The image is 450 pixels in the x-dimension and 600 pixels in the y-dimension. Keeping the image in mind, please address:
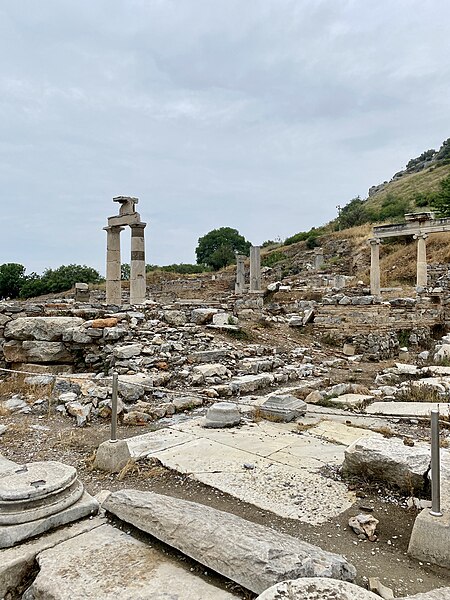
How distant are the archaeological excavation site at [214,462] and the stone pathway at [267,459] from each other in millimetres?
21

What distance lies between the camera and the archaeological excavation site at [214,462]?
2.34 meters

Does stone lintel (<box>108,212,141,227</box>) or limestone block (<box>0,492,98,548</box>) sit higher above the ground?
stone lintel (<box>108,212,141,227</box>)

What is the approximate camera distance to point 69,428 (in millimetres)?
5668

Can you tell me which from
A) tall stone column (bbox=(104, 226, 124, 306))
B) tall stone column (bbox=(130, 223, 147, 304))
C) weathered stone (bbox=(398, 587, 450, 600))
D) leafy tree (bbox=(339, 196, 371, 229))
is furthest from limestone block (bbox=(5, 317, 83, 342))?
leafy tree (bbox=(339, 196, 371, 229))

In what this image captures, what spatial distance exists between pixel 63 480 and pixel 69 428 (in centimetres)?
276

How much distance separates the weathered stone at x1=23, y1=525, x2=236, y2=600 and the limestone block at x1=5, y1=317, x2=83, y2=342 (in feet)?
20.3

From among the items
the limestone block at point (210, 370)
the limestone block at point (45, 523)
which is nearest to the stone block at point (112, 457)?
the limestone block at point (45, 523)

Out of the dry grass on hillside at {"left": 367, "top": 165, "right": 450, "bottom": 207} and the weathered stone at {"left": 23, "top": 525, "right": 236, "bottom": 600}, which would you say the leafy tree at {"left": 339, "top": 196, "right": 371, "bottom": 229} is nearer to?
the dry grass on hillside at {"left": 367, "top": 165, "right": 450, "bottom": 207}

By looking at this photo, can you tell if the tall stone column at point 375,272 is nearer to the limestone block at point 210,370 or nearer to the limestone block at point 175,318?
the limestone block at point 175,318

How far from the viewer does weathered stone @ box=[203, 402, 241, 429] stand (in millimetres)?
5559

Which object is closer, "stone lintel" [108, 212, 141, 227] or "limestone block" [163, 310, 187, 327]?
"limestone block" [163, 310, 187, 327]

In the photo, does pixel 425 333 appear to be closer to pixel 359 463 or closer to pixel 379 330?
pixel 379 330

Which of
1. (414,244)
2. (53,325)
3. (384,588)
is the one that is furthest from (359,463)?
(414,244)

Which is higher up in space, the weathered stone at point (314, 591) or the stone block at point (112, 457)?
the weathered stone at point (314, 591)
